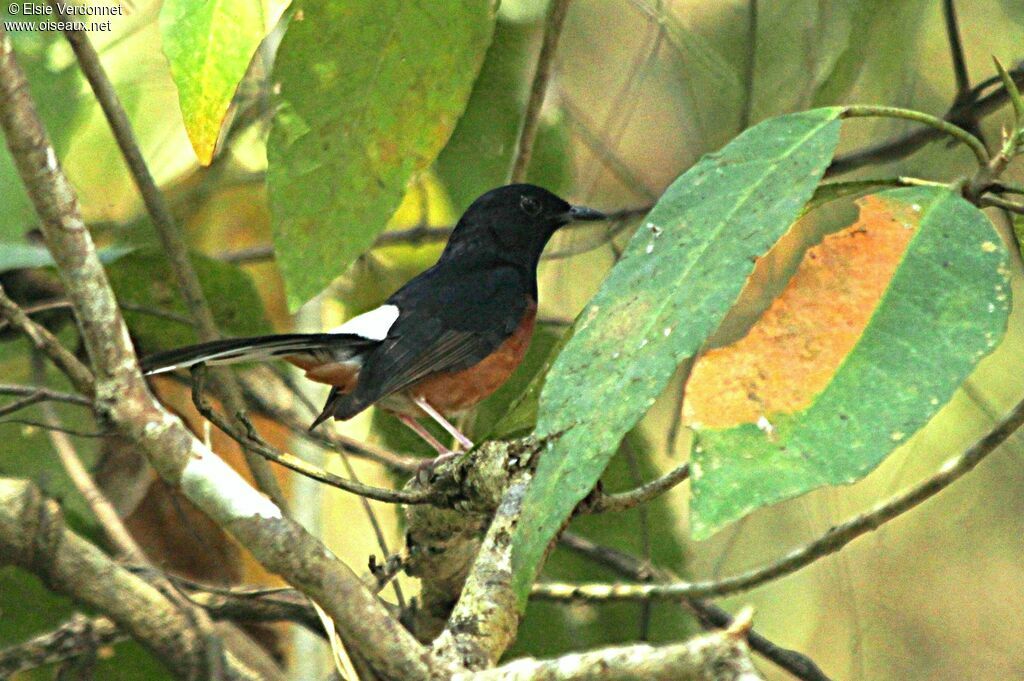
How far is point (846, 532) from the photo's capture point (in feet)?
6.95

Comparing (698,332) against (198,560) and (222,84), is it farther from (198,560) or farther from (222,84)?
(198,560)

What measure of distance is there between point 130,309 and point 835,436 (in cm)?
280

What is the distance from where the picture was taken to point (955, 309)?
1.30 meters

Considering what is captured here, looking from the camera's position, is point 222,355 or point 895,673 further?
point 895,673

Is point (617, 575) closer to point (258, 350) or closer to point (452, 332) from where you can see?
point (452, 332)

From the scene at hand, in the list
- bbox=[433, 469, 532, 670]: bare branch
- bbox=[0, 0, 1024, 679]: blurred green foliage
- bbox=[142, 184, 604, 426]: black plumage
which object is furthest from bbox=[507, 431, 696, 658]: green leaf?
bbox=[433, 469, 532, 670]: bare branch

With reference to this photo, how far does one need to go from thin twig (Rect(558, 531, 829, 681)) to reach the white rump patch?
2.55ft

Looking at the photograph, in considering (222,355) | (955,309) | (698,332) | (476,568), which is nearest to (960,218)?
(955,309)

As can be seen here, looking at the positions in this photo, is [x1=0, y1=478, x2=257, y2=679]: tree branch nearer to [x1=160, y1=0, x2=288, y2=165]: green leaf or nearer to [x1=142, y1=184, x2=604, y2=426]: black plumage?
[x1=142, y1=184, x2=604, y2=426]: black plumage

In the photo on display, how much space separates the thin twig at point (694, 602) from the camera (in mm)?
2732

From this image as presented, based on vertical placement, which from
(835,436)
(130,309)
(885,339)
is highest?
(130,309)

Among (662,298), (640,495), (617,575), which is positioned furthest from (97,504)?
(662,298)

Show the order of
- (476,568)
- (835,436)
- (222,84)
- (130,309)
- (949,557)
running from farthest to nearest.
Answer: (949,557) → (130,309) → (476,568) → (222,84) → (835,436)

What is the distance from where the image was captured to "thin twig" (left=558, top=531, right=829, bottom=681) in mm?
2732
